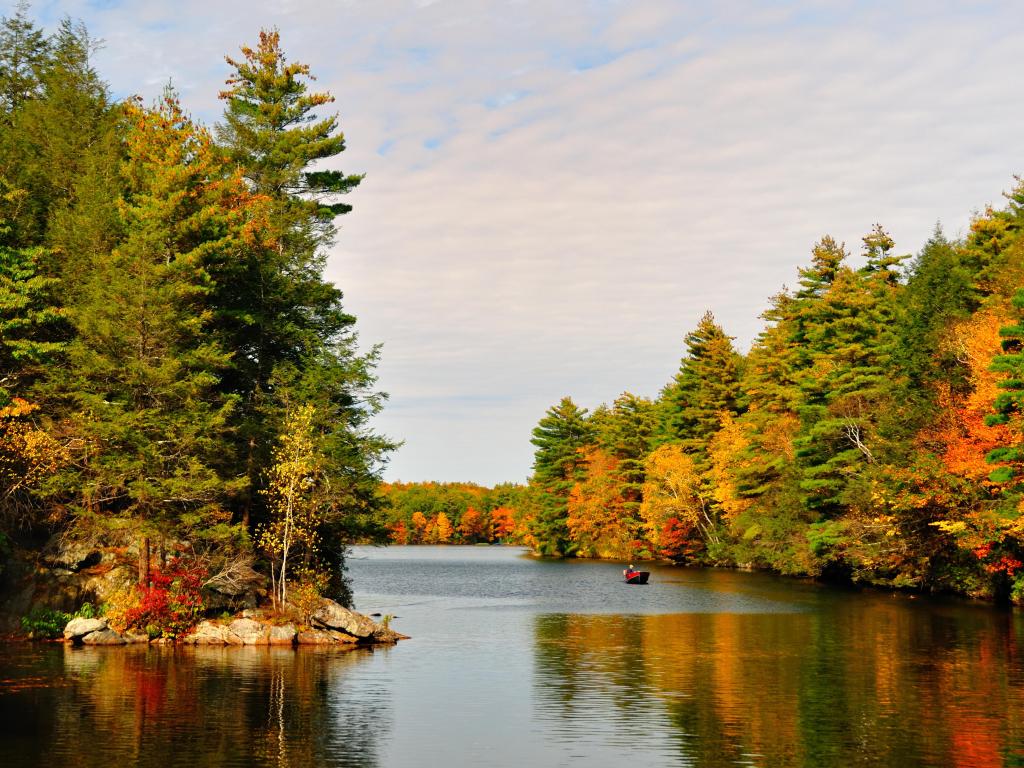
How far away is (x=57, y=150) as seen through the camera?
4672 centimetres

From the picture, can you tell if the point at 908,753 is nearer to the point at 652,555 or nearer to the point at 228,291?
the point at 228,291

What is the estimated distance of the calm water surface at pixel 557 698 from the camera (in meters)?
20.1

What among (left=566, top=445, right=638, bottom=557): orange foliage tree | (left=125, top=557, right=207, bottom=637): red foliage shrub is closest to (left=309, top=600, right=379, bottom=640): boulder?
(left=125, top=557, right=207, bottom=637): red foliage shrub

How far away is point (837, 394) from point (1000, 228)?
15.2 metres

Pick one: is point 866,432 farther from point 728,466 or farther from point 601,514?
point 601,514

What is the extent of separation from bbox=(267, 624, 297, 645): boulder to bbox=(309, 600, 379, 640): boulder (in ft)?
3.30

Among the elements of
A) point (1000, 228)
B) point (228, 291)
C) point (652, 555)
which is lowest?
point (652, 555)

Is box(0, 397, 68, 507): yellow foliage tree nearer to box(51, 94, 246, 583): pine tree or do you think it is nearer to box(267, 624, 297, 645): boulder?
box(51, 94, 246, 583): pine tree

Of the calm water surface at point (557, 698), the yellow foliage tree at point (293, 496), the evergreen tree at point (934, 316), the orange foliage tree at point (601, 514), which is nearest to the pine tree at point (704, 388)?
the orange foliage tree at point (601, 514)

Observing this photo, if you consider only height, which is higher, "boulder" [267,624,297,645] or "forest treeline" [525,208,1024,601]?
"forest treeline" [525,208,1024,601]

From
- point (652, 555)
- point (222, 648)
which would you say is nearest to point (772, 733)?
point (222, 648)

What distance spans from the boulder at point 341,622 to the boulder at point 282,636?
3.30 ft

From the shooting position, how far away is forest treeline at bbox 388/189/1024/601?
4619 cm

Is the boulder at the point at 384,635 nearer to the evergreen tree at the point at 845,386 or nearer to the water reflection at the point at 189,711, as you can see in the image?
the water reflection at the point at 189,711
